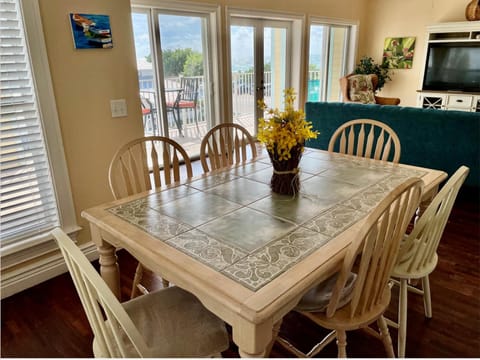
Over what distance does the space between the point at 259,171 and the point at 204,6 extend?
10.1 ft

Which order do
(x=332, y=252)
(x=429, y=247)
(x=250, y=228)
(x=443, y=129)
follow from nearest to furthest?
1. (x=332, y=252)
2. (x=250, y=228)
3. (x=429, y=247)
4. (x=443, y=129)

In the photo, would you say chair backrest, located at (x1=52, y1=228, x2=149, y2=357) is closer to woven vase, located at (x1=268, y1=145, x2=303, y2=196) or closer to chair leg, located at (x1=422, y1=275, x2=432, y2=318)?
woven vase, located at (x1=268, y1=145, x2=303, y2=196)

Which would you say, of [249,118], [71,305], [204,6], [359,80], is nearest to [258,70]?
[249,118]

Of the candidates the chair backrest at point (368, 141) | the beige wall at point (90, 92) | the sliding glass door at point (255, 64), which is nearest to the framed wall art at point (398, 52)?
the sliding glass door at point (255, 64)

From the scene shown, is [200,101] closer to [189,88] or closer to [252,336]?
[189,88]

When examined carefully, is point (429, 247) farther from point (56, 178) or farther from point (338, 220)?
point (56, 178)

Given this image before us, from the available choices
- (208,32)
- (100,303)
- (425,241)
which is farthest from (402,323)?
(208,32)

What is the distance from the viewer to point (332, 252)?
1229mm

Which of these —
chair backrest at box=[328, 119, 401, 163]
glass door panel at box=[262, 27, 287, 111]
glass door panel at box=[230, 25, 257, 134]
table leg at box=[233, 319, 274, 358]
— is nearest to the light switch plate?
chair backrest at box=[328, 119, 401, 163]

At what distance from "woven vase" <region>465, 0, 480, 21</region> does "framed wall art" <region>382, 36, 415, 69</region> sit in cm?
95

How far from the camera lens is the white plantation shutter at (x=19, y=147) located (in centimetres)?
204

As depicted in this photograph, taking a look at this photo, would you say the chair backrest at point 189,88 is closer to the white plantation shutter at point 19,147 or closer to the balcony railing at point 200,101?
the balcony railing at point 200,101

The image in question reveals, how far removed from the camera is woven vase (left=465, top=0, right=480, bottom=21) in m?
5.78

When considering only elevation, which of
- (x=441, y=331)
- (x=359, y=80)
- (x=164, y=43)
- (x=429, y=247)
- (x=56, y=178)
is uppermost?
(x=164, y=43)
